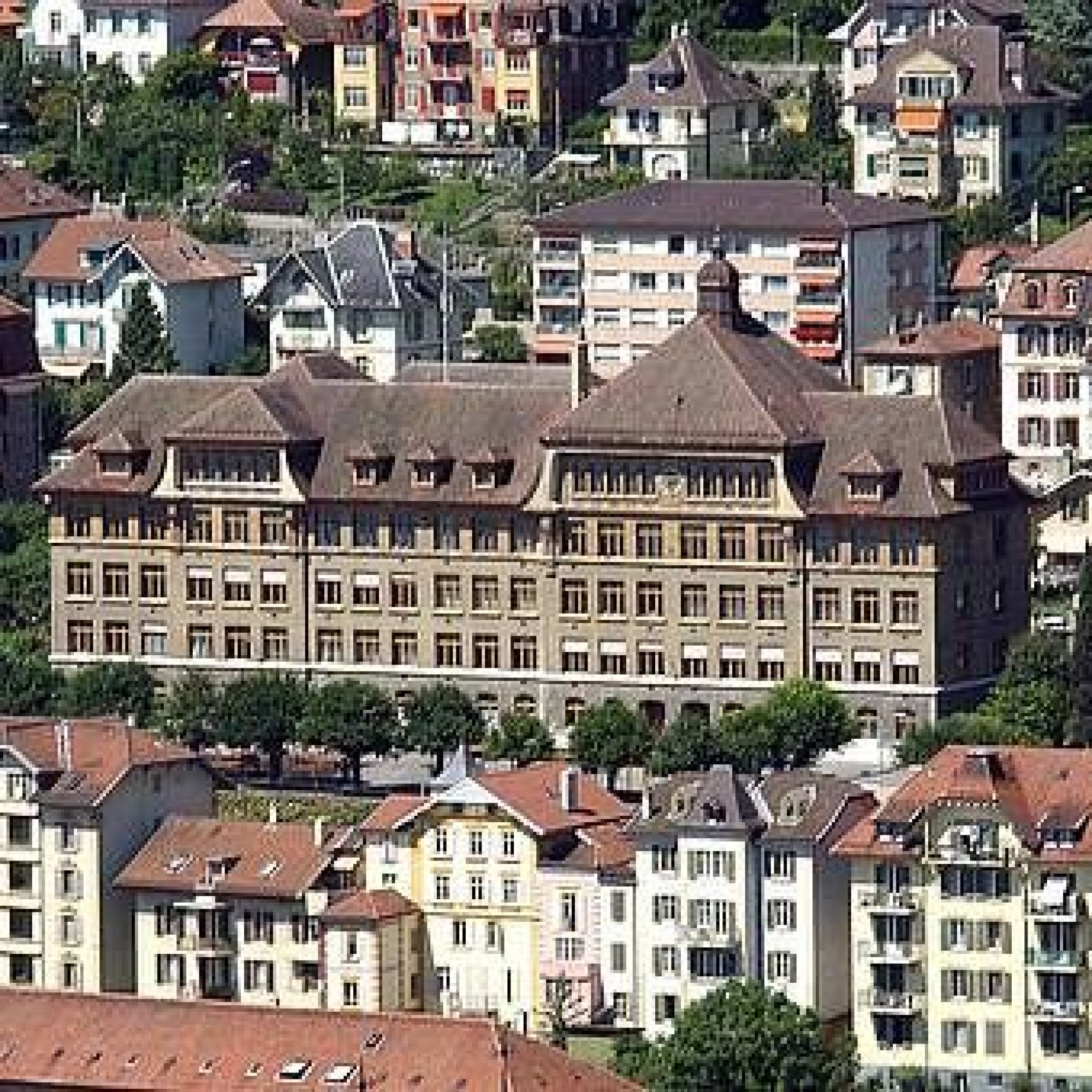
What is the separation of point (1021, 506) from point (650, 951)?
717 inches

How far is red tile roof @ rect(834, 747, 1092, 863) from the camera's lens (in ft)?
484

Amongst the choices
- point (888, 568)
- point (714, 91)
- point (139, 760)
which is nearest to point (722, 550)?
point (888, 568)

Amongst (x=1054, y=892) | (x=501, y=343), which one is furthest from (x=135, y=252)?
(x=1054, y=892)

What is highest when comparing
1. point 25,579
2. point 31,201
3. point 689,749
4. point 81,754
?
point 31,201

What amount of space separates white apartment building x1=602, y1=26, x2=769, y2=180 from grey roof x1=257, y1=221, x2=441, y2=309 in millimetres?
8747

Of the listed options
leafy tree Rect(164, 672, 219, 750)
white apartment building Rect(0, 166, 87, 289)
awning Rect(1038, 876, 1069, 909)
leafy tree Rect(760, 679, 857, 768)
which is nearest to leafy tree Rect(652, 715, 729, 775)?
leafy tree Rect(760, 679, 857, 768)

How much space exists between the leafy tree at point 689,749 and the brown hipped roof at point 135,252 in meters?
29.5

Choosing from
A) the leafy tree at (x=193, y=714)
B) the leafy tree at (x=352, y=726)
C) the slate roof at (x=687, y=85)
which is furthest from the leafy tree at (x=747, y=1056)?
the slate roof at (x=687, y=85)

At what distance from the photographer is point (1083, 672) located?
520ft

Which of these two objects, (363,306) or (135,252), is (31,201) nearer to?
(135,252)

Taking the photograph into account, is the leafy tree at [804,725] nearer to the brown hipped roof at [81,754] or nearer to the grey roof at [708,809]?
the grey roof at [708,809]

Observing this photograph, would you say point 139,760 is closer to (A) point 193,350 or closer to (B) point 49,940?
(B) point 49,940

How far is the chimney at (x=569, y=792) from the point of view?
154250mm

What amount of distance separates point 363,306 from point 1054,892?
41624 millimetres
